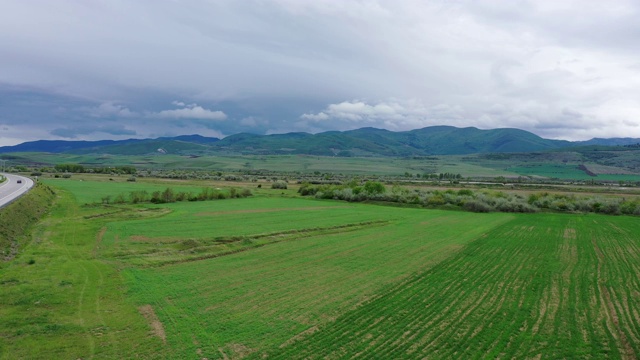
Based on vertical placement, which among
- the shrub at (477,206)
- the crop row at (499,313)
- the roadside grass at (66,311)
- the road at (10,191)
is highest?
the road at (10,191)

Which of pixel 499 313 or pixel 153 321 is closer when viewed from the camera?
pixel 153 321

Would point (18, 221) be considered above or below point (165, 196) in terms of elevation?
above

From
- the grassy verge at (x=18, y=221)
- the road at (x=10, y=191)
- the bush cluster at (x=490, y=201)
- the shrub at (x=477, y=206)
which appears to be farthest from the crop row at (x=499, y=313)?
the road at (x=10, y=191)

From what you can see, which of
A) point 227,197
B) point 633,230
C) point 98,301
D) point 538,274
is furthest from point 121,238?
point 633,230

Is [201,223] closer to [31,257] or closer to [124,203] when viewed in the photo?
[31,257]

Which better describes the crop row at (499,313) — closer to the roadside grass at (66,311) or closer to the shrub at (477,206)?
the roadside grass at (66,311)

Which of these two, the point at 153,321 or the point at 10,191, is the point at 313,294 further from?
the point at 10,191

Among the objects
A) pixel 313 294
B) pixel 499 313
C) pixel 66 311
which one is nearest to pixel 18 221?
pixel 66 311

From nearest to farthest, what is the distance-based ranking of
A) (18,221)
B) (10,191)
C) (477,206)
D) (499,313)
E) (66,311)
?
(66,311), (499,313), (18,221), (10,191), (477,206)

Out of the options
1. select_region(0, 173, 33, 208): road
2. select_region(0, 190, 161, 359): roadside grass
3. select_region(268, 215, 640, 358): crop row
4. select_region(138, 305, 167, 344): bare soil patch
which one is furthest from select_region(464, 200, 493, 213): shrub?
select_region(0, 173, 33, 208): road
